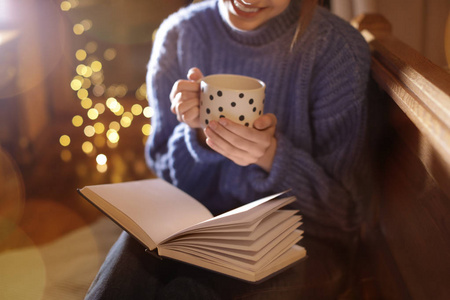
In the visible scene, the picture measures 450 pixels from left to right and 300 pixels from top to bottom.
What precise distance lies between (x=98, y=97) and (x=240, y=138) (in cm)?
218

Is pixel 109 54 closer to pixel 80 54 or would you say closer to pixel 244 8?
pixel 80 54

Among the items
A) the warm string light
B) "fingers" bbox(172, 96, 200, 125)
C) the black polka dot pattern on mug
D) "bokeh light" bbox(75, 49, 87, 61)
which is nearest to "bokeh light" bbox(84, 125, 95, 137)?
the warm string light

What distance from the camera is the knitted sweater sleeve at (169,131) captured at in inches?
42.1

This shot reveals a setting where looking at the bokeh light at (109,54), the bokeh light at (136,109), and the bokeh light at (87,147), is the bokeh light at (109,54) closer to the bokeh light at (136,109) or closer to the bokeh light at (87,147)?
the bokeh light at (136,109)

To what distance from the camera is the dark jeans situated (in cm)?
74

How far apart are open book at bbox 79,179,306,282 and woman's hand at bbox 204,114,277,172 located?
12 cm

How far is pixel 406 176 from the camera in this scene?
915 millimetres

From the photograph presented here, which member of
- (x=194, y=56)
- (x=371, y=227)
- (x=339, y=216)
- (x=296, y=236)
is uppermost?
(x=194, y=56)

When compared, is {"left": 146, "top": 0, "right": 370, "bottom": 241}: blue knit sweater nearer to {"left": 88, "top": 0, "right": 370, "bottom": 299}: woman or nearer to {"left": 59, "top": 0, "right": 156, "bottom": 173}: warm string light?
{"left": 88, "top": 0, "right": 370, "bottom": 299}: woman

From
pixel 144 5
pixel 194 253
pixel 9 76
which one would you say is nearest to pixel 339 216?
pixel 194 253

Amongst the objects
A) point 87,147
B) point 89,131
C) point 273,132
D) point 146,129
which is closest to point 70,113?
point 89,131

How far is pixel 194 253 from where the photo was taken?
2.31ft

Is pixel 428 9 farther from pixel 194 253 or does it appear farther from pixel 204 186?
pixel 194 253

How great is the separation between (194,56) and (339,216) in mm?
517
